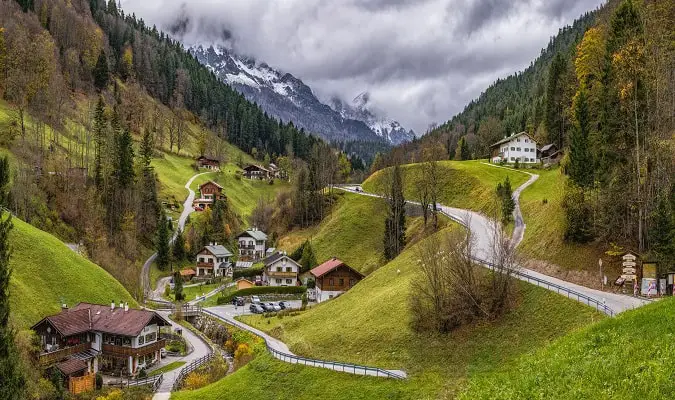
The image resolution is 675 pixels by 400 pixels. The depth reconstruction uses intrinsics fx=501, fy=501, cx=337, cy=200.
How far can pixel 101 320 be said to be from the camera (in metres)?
56.2

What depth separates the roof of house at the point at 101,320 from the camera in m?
52.4

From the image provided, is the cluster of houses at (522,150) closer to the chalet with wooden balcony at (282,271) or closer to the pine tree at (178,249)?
the chalet with wooden balcony at (282,271)

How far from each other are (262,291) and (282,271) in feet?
22.0

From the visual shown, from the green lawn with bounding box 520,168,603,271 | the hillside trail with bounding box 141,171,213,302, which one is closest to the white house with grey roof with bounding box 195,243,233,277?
the hillside trail with bounding box 141,171,213,302

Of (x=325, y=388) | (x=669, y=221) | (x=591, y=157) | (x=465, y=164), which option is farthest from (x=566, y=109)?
(x=325, y=388)

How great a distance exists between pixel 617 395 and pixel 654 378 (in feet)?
4.35

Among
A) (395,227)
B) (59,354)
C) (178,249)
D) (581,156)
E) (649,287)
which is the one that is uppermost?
(581,156)

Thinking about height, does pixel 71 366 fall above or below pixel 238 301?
below

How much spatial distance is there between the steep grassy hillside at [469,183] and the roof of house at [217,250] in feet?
117

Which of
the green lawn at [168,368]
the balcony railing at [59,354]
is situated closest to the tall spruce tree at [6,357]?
the balcony railing at [59,354]

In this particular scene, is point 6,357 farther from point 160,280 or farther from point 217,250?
point 217,250

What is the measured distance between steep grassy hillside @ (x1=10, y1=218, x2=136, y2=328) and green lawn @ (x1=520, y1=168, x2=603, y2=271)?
5223cm

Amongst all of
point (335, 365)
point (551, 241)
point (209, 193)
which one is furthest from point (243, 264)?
point (551, 241)

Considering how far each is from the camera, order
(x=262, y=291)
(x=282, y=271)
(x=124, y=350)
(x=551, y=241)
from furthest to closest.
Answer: (x=282, y=271), (x=262, y=291), (x=124, y=350), (x=551, y=241)
